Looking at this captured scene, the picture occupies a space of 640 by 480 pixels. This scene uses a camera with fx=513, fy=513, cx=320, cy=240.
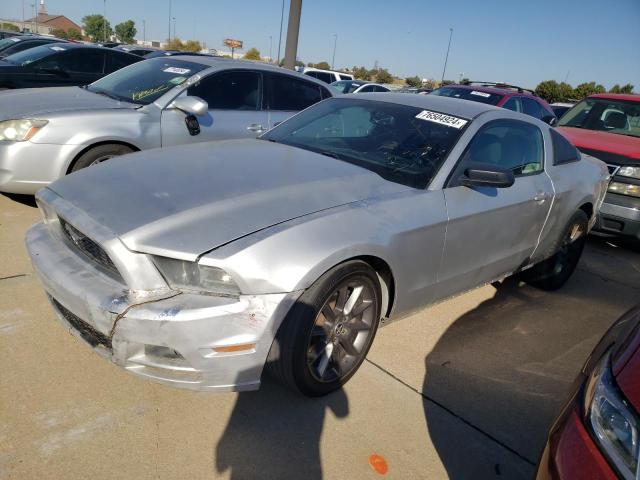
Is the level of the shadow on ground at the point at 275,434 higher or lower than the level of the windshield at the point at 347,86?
lower

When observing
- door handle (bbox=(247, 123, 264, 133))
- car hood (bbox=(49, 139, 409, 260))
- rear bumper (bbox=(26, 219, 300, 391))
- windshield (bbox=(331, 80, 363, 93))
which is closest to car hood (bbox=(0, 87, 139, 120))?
door handle (bbox=(247, 123, 264, 133))

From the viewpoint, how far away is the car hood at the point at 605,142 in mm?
5895

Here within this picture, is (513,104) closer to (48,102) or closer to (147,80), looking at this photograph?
(147,80)

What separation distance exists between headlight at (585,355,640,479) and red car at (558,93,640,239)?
467cm

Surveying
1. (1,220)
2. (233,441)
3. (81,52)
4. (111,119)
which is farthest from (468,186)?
(81,52)

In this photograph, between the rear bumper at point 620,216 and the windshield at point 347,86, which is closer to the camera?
the rear bumper at point 620,216

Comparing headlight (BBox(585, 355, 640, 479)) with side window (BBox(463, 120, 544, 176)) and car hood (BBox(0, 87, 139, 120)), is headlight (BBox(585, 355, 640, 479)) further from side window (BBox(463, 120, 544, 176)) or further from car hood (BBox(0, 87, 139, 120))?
car hood (BBox(0, 87, 139, 120))

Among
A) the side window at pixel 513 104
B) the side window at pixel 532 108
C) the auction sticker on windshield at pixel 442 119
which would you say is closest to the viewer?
the auction sticker on windshield at pixel 442 119

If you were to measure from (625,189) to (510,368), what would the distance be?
354 centimetres

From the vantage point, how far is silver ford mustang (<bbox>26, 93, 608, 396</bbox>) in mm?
2137

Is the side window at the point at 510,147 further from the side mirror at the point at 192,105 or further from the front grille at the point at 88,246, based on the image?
the side mirror at the point at 192,105

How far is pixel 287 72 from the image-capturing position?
5.73 metres

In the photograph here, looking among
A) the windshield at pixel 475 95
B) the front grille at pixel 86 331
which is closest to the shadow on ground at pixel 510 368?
the front grille at pixel 86 331

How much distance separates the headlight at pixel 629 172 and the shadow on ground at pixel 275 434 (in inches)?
185
